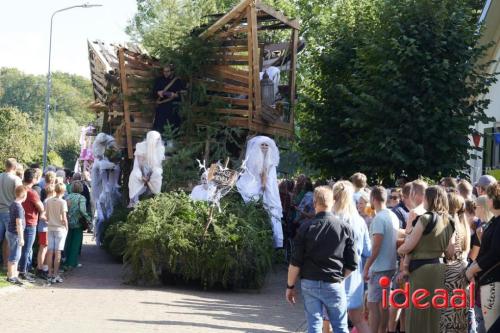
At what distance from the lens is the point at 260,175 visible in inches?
691

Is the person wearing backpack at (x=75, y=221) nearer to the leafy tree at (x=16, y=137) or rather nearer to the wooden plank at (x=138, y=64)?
the wooden plank at (x=138, y=64)

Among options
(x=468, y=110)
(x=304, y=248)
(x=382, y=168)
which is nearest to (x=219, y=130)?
(x=382, y=168)

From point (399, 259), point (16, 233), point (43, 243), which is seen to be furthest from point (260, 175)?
point (399, 259)

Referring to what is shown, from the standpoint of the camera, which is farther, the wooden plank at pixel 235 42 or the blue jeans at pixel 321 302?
the wooden plank at pixel 235 42

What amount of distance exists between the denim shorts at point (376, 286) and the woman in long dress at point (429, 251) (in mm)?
973

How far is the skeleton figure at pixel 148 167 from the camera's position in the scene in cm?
1684

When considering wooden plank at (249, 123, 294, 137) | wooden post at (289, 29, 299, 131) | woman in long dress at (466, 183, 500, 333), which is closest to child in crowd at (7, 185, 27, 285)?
wooden plank at (249, 123, 294, 137)

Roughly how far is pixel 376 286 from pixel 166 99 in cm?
954

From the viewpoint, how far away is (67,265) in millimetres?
16812

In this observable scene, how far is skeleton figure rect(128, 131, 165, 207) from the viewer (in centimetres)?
1684

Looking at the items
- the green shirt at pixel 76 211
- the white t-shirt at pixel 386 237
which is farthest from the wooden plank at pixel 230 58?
the white t-shirt at pixel 386 237

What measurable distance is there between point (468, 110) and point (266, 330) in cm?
874

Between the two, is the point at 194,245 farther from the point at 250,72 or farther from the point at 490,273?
the point at 490,273

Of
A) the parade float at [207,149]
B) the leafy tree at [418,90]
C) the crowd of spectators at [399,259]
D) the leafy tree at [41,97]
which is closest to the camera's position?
the crowd of spectators at [399,259]
